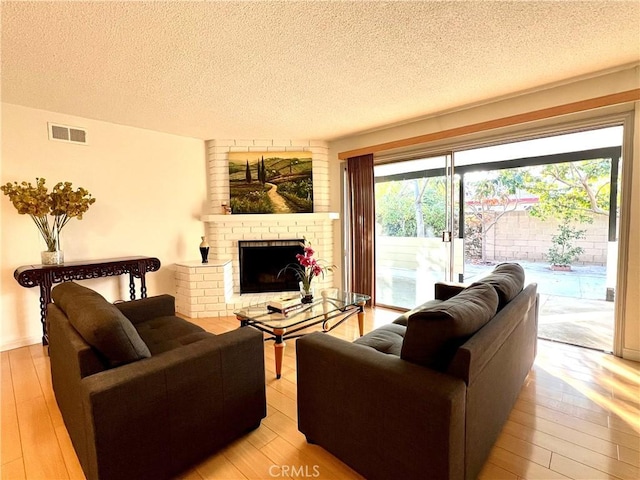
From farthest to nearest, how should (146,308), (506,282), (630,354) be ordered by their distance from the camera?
(630,354)
(146,308)
(506,282)

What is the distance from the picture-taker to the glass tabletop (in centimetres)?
240

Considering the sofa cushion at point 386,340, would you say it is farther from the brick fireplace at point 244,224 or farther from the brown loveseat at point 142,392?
the brick fireplace at point 244,224

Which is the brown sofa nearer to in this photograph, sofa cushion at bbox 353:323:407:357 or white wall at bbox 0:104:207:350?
sofa cushion at bbox 353:323:407:357

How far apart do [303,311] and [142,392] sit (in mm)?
1493

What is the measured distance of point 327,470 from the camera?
1470mm

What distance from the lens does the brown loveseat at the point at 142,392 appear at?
3.94 ft

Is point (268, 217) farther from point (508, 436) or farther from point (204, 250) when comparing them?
point (508, 436)

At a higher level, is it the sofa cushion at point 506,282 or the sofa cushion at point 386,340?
the sofa cushion at point 506,282

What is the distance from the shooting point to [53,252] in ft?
9.55

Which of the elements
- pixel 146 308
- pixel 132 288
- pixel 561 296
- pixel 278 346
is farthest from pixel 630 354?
pixel 132 288

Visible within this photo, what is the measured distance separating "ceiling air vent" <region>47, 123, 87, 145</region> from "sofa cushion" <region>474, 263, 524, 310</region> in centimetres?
402

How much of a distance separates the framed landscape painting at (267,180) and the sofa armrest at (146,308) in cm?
188

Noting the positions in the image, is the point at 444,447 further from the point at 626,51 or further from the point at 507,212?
the point at 507,212

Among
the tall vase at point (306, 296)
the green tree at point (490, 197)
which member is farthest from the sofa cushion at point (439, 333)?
the green tree at point (490, 197)
